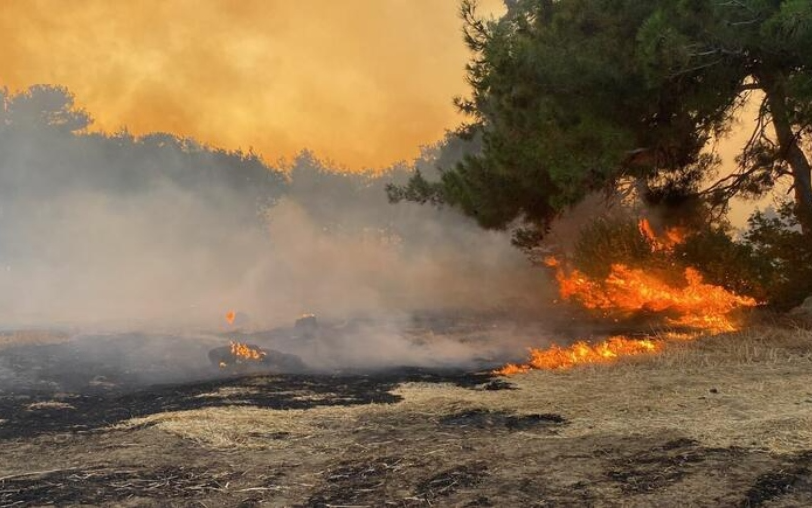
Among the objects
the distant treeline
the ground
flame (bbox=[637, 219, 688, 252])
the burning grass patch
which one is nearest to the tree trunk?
flame (bbox=[637, 219, 688, 252])

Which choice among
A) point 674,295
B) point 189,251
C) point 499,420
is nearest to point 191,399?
point 499,420

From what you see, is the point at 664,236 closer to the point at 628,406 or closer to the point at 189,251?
the point at 628,406

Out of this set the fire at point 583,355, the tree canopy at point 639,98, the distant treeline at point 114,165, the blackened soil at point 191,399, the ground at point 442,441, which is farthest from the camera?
the distant treeline at point 114,165

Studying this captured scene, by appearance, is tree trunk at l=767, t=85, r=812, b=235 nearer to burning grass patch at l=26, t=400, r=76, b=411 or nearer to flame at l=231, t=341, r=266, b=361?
flame at l=231, t=341, r=266, b=361

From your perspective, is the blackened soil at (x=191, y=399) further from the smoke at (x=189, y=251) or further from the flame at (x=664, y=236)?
the smoke at (x=189, y=251)

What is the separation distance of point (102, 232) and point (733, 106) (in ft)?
139

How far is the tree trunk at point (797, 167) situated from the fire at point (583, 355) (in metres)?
3.77

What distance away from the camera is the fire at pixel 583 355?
13008 mm

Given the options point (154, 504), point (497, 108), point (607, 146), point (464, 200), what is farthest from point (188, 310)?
point (154, 504)

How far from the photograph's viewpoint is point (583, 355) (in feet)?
45.6

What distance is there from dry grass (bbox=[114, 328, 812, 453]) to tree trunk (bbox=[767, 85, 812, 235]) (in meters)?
3.24

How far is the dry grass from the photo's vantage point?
6797mm

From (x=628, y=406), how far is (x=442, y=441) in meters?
2.59

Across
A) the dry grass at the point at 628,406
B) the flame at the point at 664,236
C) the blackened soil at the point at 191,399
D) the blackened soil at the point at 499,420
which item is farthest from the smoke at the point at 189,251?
the blackened soil at the point at 499,420
